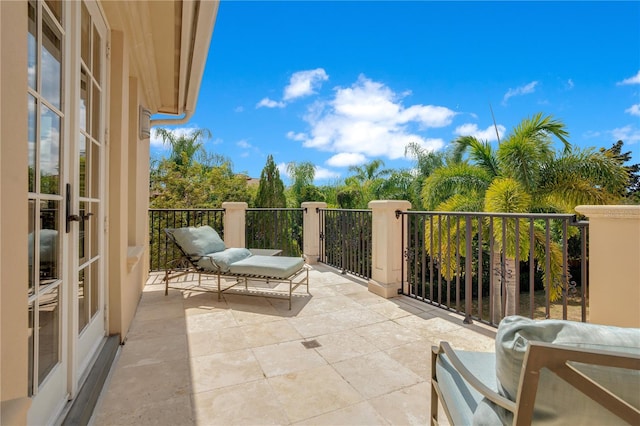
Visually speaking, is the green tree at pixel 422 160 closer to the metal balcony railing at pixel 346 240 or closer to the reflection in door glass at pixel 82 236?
the metal balcony railing at pixel 346 240

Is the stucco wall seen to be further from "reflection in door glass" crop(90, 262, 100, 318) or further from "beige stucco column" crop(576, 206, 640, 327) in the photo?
"beige stucco column" crop(576, 206, 640, 327)

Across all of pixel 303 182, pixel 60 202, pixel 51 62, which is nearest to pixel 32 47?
pixel 51 62

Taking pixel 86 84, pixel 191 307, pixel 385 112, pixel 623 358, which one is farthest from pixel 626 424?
pixel 385 112

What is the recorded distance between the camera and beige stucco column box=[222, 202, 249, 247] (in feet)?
17.6

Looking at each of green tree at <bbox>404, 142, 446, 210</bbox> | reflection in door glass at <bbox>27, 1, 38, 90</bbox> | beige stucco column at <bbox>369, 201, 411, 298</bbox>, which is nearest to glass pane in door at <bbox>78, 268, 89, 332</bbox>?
reflection in door glass at <bbox>27, 1, 38, 90</bbox>

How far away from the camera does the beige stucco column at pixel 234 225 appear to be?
538 cm

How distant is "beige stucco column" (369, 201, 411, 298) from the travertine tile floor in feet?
0.86

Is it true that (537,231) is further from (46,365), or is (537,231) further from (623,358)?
(46,365)

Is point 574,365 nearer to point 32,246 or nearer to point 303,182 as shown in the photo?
point 32,246

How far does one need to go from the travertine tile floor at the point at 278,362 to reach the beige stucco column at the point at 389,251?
263 mm

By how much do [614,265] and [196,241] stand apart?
3.86 meters

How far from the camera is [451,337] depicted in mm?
2553

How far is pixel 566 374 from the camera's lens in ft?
2.27

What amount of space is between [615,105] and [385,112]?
1334 centimetres
